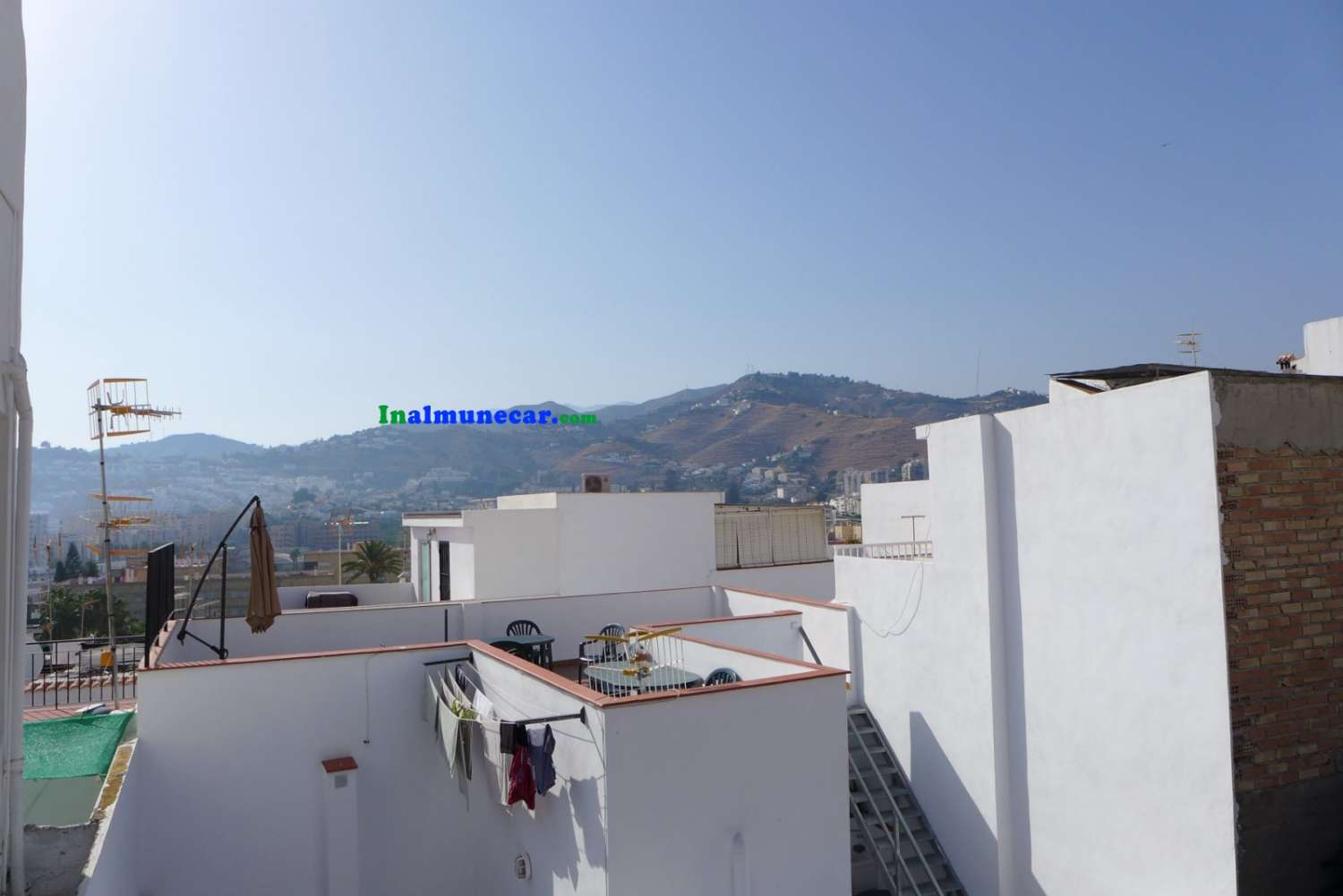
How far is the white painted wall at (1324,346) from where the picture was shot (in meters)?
12.6

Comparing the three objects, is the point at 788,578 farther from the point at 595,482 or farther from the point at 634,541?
the point at 595,482

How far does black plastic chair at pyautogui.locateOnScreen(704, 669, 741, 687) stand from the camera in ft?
34.0

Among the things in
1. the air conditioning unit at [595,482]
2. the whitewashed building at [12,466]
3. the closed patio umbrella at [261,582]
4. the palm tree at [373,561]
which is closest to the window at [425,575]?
the air conditioning unit at [595,482]

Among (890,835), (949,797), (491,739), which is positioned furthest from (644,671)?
(949,797)

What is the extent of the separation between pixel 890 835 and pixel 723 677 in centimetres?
369

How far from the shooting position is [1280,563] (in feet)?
27.5

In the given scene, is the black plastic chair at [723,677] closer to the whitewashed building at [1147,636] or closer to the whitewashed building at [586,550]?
the whitewashed building at [1147,636]

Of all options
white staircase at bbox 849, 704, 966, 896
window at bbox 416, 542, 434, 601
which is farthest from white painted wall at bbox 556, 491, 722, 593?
white staircase at bbox 849, 704, 966, 896

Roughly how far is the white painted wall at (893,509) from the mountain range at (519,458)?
2485 inches

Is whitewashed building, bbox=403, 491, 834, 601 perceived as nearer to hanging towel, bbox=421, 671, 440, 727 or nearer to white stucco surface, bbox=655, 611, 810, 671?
white stucco surface, bbox=655, 611, 810, 671

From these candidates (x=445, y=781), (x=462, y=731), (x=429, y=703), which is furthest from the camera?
(x=445, y=781)

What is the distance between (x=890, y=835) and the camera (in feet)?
38.1

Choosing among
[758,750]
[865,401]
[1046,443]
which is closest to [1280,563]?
[1046,443]

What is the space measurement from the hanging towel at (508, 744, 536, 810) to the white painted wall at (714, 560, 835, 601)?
12.6 m
